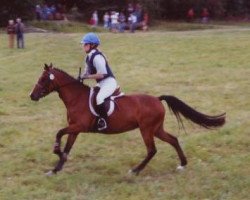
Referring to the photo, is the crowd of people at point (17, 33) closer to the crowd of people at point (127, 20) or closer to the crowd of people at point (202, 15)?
the crowd of people at point (127, 20)

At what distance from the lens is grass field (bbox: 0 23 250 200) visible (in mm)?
10297

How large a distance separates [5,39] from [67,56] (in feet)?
38.3

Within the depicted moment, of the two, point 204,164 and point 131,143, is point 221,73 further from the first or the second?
point 204,164

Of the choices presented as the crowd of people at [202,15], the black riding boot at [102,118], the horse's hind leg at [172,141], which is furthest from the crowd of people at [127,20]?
the black riding boot at [102,118]

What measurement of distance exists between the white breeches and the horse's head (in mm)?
827

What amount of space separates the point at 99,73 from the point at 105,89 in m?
0.30

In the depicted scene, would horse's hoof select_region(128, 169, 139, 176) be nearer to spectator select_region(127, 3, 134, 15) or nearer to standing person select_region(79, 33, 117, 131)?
standing person select_region(79, 33, 117, 131)

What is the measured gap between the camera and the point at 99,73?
11031 mm

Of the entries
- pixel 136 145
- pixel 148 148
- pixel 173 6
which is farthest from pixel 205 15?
pixel 148 148

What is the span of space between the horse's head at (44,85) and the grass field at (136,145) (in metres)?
1.42

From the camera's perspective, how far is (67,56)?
105 ft

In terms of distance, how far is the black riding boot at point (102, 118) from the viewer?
35.9ft

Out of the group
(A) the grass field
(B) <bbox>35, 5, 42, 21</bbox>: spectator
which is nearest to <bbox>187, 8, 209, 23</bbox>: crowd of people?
(B) <bbox>35, 5, 42, 21</bbox>: spectator

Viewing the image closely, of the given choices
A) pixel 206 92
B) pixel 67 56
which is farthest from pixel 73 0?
pixel 206 92
